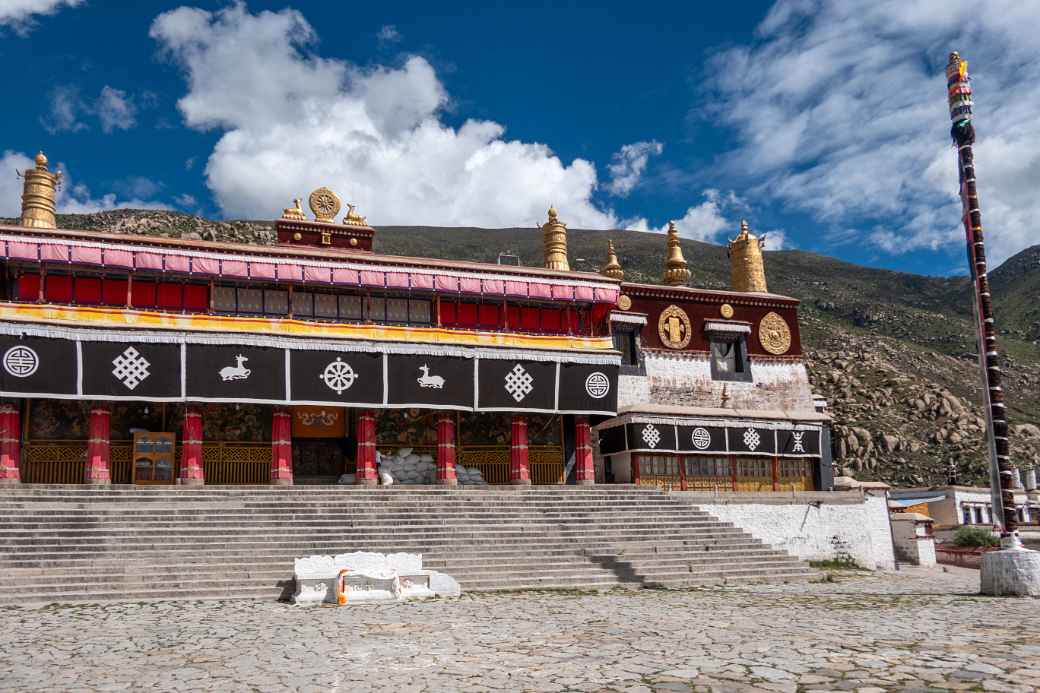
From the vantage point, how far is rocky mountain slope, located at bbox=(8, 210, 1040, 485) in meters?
57.1

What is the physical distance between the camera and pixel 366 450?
2470cm

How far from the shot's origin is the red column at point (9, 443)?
70.3ft

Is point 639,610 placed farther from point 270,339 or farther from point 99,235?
point 99,235

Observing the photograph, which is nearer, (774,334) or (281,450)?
(281,450)

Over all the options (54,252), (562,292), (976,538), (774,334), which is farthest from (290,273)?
(976,538)

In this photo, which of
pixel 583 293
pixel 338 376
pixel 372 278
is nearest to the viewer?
pixel 338 376

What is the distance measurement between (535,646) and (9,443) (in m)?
17.5

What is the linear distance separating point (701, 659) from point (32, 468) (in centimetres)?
2089

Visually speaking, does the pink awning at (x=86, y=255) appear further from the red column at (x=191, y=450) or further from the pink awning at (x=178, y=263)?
the red column at (x=191, y=450)

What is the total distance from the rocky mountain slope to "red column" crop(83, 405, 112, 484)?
23478 millimetres

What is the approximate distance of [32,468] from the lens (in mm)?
23281

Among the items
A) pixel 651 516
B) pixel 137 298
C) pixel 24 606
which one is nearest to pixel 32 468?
pixel 137 298

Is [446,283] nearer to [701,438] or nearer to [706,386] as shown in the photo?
[701,438]

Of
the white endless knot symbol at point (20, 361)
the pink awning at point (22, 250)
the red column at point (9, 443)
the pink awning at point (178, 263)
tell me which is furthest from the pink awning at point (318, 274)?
the red column at point (9, 443)
